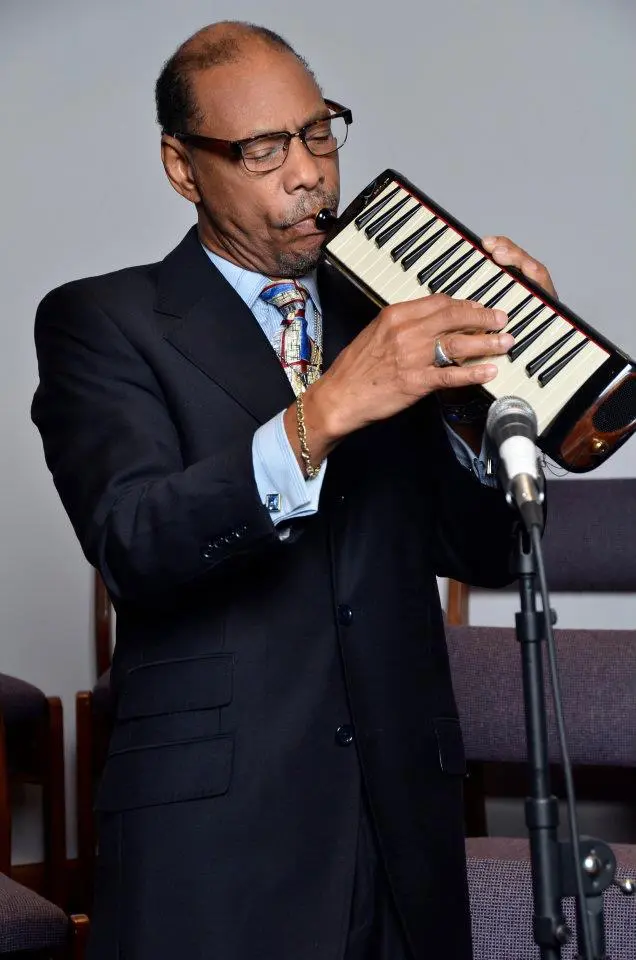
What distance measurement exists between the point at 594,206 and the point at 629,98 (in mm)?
294

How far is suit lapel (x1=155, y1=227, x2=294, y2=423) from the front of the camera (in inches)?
50.8

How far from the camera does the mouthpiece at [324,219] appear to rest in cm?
131

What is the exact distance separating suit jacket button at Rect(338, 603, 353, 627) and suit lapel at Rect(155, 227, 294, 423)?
210mm

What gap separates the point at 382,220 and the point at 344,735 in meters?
0.51

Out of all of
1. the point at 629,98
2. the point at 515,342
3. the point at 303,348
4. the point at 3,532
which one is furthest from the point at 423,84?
the point at 515,342

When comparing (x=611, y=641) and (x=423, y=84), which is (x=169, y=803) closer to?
(x=611, y=641)

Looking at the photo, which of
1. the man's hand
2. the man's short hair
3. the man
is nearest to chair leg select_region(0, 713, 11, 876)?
the man

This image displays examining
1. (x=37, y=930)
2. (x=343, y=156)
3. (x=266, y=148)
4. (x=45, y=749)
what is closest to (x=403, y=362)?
(x=266, y=148)

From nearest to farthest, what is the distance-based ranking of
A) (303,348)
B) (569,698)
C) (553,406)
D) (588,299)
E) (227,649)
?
(553,406), (227,649), (303,348), (569,698), (588,299)

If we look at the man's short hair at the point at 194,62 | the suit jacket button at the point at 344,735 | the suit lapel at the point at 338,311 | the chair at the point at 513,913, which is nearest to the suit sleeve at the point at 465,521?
the suit lapel at the point at 338,311

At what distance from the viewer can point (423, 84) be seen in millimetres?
3311

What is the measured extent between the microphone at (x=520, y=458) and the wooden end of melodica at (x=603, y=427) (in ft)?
0.49

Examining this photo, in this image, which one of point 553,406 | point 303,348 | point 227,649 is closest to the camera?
point 553,406

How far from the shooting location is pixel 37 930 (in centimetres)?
176
